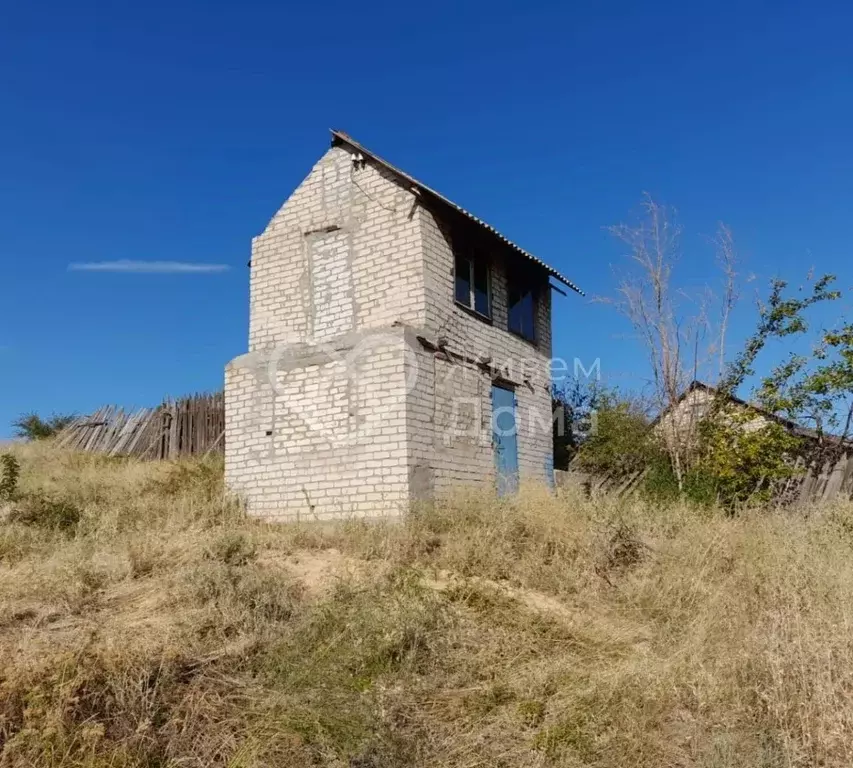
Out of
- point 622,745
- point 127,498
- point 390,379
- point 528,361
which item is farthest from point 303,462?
point 622,745

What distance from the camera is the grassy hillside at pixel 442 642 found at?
143 inches

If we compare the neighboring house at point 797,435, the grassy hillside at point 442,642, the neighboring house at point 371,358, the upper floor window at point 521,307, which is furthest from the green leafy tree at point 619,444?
the grassy hillside at point 442,642

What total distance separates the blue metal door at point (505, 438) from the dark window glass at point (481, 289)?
1.21 metres

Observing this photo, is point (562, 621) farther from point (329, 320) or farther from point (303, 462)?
point (329, 320)

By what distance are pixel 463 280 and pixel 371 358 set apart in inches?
85.7

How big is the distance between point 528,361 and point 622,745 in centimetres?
Answer: 813

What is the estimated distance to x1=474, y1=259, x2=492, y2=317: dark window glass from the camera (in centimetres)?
1038

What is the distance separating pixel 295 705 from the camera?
3879mm

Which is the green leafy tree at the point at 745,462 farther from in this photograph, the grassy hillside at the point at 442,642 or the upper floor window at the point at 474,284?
the upper floor window at the point at 474,284

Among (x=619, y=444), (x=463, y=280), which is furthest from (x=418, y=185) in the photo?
(x=619, y=444)

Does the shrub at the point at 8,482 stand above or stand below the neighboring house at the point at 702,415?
below

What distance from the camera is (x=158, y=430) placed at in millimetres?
14008

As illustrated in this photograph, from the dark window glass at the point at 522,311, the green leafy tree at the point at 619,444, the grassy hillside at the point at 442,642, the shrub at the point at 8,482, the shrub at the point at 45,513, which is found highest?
the dark window glass at the point at 522,311

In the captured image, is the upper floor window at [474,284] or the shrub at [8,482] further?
the upper floor window at [474,284]
